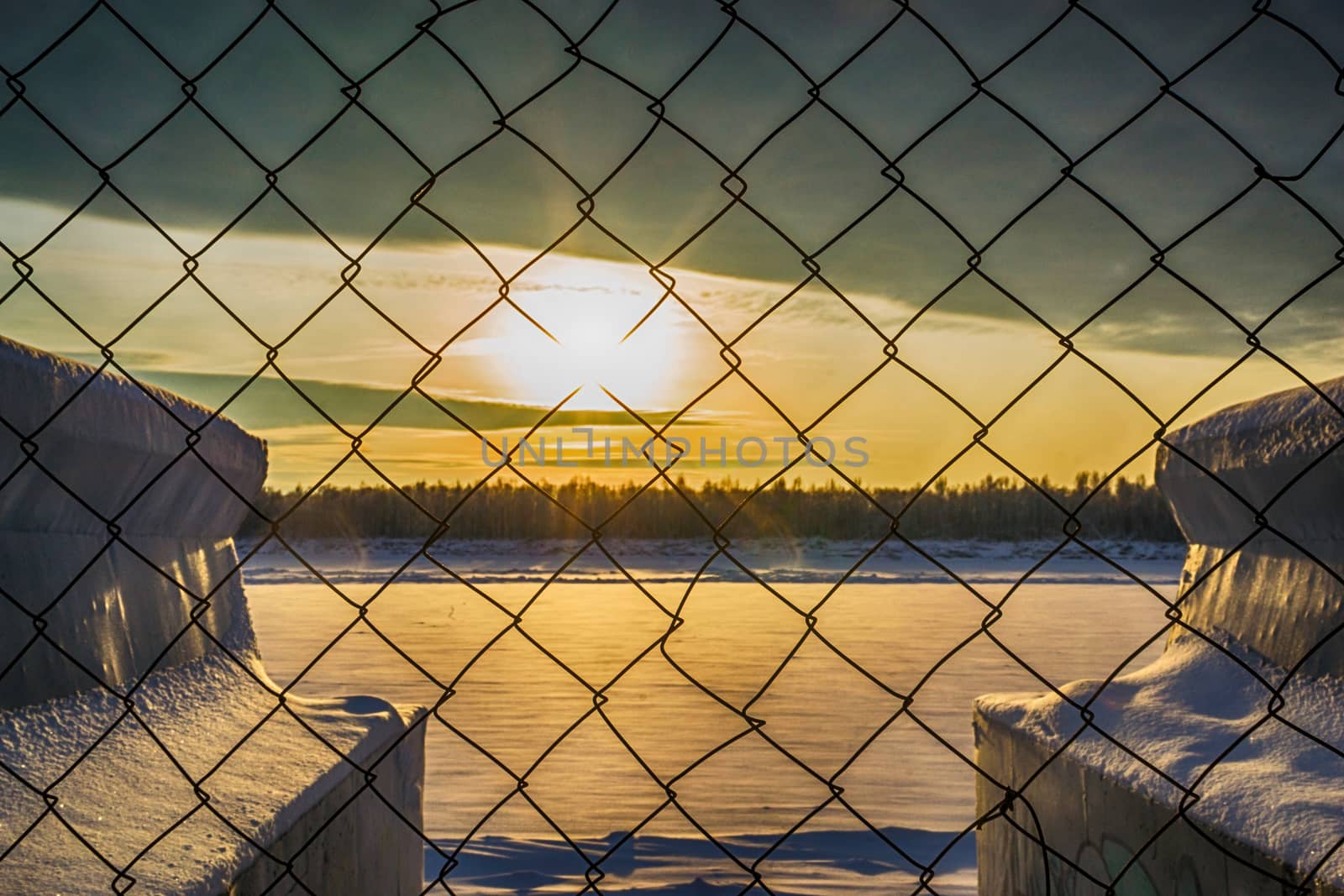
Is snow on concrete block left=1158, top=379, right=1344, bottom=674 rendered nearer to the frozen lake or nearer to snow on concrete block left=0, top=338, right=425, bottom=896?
the frozen lake

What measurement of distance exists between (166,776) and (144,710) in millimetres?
315

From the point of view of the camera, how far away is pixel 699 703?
5512mm

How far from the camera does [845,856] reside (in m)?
3.62

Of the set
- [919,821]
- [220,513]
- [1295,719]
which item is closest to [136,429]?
[220,513]

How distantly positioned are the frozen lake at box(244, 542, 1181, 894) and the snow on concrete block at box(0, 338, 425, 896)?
0.26 metres

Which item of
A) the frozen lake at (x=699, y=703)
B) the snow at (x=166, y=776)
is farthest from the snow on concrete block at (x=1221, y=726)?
the snow at (x=166, y=776)

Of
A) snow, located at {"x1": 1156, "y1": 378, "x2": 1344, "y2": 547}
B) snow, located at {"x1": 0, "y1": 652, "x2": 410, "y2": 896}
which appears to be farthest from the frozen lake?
snow, located at {"x1": 1156, "y1": 378, "x2": 1344, "y2": 547}

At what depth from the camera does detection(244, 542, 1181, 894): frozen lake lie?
11.4 ft

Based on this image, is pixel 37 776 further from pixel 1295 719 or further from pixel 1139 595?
pixel 1139 595

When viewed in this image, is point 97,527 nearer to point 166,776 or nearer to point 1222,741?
point 166,776

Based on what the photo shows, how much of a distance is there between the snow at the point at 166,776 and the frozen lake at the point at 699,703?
23 cm

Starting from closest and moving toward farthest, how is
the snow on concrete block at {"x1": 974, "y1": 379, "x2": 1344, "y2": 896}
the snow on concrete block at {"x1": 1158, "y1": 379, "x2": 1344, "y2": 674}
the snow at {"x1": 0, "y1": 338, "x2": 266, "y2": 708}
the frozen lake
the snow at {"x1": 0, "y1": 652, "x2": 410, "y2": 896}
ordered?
the snow at {"x1": 0, "y1": 652, "x2": 410, "y2": 896}, the snow on concrete block at {"x1": 974, "y1": 379, "x2": 1344, "y2": 896}, the snow at {"x1": 0, "y1": 338, "x2": 266, "y2": 708}, the snow on concrete block at {"x1": 1158, "y1": 379, "x2": 1344, "y2": 674}, the frozen lake

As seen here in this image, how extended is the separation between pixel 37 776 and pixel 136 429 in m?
0.81

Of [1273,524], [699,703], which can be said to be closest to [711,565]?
[699,703]
